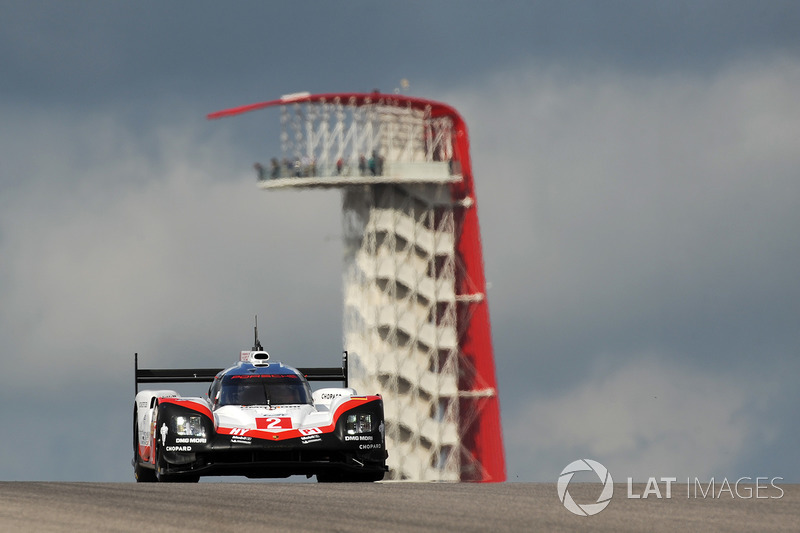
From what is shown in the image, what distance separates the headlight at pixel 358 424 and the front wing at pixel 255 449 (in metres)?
0.05

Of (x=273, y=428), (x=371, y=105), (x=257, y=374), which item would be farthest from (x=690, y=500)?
(x=371, y=105)

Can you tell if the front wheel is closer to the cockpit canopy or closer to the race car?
the race car

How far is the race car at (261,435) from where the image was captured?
2300 cm

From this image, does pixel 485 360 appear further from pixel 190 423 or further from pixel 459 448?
pixel 190 423

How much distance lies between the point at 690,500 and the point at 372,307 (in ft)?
236

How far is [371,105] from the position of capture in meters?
82.2

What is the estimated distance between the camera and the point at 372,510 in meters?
14.5

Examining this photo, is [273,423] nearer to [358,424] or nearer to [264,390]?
[358,424]

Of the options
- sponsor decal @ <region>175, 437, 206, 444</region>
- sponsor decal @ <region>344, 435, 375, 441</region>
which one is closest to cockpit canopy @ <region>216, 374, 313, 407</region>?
sponsor decal @ <region>175, 437, 206, 444</region>

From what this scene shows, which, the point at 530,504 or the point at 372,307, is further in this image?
the point at 372,307

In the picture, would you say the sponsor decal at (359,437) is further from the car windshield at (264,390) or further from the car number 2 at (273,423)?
the car windshield at (264,390)

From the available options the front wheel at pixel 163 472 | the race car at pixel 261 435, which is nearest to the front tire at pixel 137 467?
the race car at pixel 261 435

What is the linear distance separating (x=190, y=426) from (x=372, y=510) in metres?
9.03

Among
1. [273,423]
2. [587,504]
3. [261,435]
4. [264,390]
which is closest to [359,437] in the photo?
[273,423]
